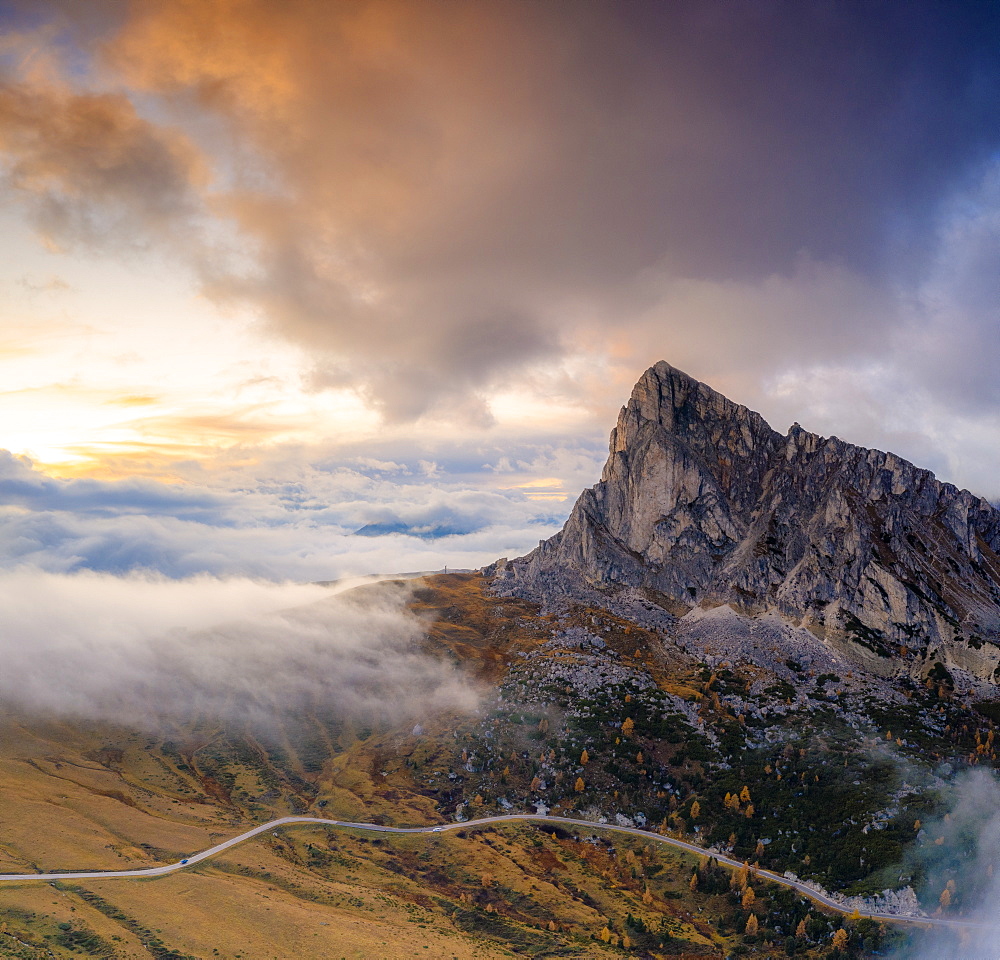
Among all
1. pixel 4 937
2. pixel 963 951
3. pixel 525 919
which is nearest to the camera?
pixel 4 937

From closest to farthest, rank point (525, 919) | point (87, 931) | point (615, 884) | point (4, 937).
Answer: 1. point (4, 937)
2. point (87, 931)
3. point (525, 919)
4. point (615, 884)

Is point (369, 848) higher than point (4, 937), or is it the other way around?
point (4, 937)

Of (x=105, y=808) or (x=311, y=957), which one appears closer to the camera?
(x=311, y=957)

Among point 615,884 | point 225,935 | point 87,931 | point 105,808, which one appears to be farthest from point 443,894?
point 105,808

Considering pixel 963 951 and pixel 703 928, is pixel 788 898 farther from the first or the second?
pixel 963 951

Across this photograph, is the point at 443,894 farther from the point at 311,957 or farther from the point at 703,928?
the point at 703,928

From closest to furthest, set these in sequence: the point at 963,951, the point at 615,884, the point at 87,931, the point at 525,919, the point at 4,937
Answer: the point at 4,937 < the point at 87,931 < the point at 963,951 < the point at 525,919 < the point at 615,884

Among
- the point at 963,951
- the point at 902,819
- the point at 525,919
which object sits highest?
the point at 902,819

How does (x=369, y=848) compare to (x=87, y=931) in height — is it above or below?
below

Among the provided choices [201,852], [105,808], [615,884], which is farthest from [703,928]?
[105,808]
